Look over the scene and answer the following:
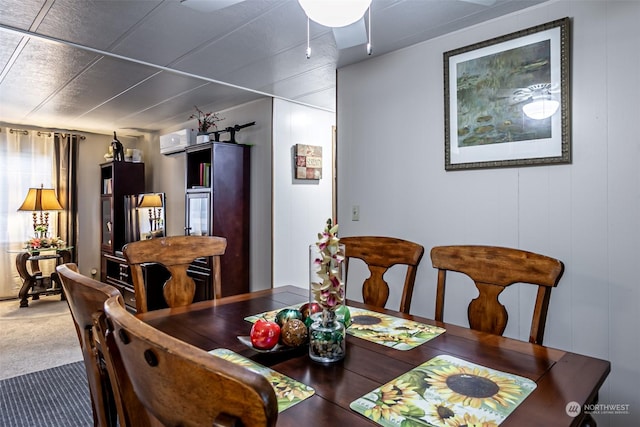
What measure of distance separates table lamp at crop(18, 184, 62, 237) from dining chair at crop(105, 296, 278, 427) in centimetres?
543

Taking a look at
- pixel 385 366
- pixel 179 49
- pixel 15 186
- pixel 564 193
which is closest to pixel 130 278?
pixel 15 186

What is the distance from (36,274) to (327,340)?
526 cm

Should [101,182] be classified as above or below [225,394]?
above

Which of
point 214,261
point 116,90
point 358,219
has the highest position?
point 116,90

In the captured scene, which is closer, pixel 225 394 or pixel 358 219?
pixel 225 394

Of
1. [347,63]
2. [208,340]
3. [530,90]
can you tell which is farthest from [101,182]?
[530,90]

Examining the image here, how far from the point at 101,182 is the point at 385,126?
15.6ft

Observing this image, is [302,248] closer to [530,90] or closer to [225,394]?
[530,90]

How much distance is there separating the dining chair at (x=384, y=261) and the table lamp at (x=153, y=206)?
3565 millimetres

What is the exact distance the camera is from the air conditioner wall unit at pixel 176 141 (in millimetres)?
4445

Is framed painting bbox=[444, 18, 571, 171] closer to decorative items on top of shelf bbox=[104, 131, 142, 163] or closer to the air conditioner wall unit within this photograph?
the air conditioner wall unit

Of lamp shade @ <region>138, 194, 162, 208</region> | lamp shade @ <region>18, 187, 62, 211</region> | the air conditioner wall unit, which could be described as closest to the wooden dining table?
the air conditioner wall unit

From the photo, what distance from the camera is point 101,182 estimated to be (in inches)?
224

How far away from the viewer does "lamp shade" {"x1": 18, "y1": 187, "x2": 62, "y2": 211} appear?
4.86m
